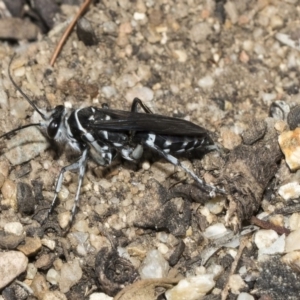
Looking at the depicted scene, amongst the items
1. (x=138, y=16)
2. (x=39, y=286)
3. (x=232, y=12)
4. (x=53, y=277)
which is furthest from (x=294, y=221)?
(x=138, y=16)

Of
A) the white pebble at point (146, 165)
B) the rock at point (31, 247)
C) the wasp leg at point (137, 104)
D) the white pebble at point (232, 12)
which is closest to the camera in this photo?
the rock at point (31, 247)

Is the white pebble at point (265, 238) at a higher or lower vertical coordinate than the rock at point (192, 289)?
higher

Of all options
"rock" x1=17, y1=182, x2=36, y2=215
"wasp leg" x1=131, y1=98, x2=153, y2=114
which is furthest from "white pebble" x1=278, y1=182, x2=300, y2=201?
"rock" x1=17, y1=182, x2=36, y2=215

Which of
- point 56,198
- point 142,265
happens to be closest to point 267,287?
point 142,265

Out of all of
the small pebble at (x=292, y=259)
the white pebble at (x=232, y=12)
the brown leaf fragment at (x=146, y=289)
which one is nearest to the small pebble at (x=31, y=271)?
the brown leaf fragment at (x=146, y=289)

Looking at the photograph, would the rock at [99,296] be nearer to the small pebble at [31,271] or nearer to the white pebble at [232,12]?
the small pebble at [31,271]

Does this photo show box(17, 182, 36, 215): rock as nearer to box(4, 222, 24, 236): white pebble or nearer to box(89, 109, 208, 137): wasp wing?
box(4, 222, 24, 236): white pebble
